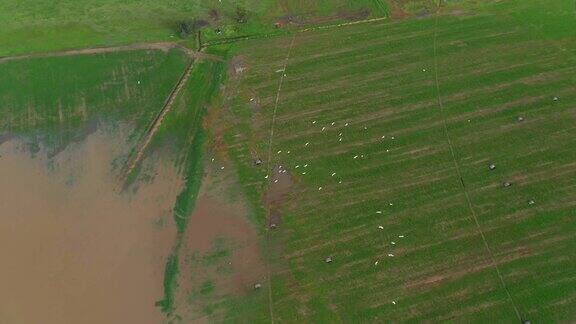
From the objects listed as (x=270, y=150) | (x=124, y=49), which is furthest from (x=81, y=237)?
(x=124, y=49)

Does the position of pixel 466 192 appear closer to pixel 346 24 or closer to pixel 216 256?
pixel 216 256

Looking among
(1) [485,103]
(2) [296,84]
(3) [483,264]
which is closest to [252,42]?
(2) [296,84]

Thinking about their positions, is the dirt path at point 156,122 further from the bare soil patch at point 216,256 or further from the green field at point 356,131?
the bare soil patch at point 216,256

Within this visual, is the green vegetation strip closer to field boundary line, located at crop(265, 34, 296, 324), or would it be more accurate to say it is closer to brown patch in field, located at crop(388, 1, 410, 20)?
field boundary line, located at crop(265, 34, 296, 324)

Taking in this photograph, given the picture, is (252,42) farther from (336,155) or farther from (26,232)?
(26,232)

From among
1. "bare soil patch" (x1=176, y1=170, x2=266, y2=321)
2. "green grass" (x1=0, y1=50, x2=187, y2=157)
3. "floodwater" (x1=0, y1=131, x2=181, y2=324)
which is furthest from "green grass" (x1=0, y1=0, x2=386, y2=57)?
"bare soil patch" (x1=176, y1=170, x2=266, y2=321)

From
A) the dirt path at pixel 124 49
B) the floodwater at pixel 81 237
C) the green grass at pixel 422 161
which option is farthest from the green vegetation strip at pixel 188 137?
the green grass at pixel 422 161
